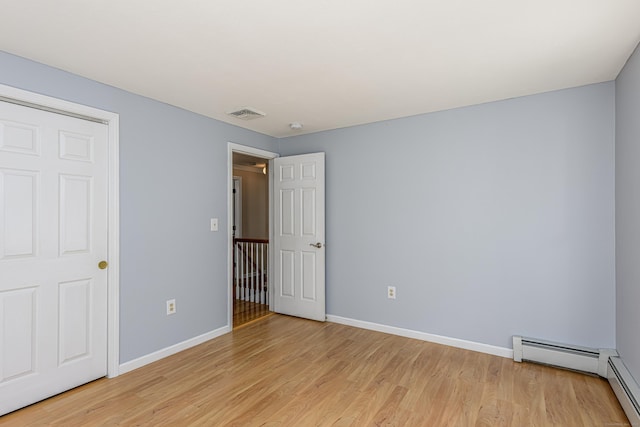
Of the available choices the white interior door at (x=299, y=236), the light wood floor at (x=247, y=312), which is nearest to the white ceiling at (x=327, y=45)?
the white interior door at (x=299, y=236)

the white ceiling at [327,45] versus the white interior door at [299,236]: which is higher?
the white ceiling at [327,45]

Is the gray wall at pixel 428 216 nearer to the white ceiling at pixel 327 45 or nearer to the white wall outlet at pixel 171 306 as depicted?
the white wall outlet at pixel 171 306

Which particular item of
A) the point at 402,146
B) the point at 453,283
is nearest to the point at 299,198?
the point at 402,146

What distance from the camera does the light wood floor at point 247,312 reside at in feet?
13.4

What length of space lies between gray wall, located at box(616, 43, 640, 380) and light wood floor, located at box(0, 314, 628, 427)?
448mm

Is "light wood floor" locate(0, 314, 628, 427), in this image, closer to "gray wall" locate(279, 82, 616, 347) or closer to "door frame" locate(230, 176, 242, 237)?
"gray wall" locate(279, 82, 616, 347)

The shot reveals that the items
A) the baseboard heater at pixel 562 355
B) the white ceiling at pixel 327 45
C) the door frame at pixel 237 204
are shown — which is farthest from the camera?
the door frame at pixel 237 204

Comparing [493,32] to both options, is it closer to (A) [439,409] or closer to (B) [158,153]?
(A) [439,409]

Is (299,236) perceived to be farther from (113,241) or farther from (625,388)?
(625,388)

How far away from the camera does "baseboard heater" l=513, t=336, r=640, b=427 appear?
206 centimetres

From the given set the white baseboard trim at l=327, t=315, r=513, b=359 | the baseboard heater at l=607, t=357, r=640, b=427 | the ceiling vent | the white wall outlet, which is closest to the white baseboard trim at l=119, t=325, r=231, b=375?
the white wall outlet

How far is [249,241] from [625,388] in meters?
4.31

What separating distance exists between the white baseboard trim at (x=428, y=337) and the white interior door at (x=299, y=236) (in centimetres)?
33

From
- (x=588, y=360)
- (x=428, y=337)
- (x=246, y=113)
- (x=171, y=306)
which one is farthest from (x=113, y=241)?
(x=588, y=360)
